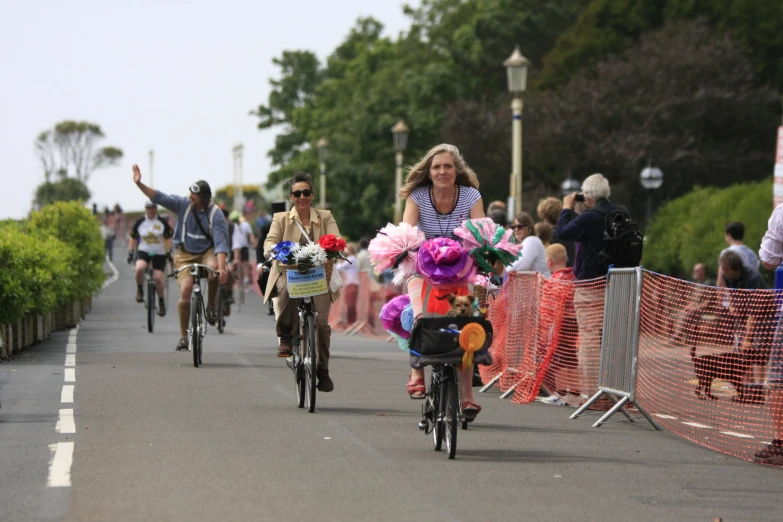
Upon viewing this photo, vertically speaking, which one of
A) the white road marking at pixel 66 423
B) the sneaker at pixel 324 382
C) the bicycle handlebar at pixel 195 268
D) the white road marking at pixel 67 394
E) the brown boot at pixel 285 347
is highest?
the bicycle handlebar at pixel 195 268

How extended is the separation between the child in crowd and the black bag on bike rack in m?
4.13

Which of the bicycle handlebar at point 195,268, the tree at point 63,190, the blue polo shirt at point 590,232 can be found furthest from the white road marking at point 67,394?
the tree at point 63,190

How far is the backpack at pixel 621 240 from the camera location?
42.1 ft

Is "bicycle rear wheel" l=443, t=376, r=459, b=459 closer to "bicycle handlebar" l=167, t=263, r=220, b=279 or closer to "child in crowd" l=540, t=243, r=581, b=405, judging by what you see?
"child in crowd" l=540, t=243, r=581, b=405

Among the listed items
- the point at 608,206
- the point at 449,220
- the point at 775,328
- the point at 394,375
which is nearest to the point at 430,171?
the point at 449,220

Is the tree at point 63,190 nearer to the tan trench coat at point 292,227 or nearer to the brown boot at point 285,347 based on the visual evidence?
the tan trench coat at point 292,227

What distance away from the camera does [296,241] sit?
1280 cm

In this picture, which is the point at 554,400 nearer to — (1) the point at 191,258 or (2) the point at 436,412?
(2) the point at 436,412

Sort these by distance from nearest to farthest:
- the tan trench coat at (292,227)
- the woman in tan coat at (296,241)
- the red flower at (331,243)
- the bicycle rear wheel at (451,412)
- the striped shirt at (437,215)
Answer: the bicycle rear wheel at (451,412)
the striped shirt at (437,215)
the red flower at (331,243)
the woman in tan coat at (296,241)
the tan trench coat at (292,227)

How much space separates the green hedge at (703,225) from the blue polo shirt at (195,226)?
1564 cm

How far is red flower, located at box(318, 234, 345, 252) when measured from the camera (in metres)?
12.1

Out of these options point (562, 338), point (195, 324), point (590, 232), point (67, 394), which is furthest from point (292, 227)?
point (195, 324)

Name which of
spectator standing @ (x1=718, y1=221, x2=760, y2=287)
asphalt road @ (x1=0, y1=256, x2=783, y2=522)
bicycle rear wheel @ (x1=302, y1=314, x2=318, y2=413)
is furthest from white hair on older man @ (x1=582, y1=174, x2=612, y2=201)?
spectator standing @ (x1=718, y1=221, x2=760, y2=287)

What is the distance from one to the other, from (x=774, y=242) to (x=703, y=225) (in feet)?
80.9
